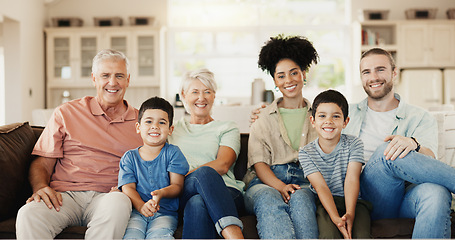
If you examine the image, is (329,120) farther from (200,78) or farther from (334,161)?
(200,78)

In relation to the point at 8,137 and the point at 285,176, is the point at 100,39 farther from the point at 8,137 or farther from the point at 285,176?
the point at 285,176

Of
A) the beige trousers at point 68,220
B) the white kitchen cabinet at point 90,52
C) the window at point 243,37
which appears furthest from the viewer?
the window at point 243,37

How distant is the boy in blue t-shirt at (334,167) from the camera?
170 centimetres

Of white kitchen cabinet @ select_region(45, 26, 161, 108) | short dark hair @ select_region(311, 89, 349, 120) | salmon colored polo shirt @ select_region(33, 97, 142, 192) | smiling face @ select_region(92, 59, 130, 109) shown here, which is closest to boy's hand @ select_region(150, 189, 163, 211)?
salmon colored polo shirt @ select_region(33, 97, 142, 192)

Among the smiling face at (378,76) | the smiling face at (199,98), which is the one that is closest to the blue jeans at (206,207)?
the smiling face at (199,98)

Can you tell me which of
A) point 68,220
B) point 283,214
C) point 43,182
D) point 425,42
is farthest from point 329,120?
point 425,42

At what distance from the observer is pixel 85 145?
201 cm

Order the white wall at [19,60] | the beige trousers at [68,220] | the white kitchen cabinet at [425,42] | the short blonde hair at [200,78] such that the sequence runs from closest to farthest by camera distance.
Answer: the beige trousers at [68,220]
the short blonde hair at [200,78]
the white wall at [19,60]
the white kitchen cabinet at [425,42]

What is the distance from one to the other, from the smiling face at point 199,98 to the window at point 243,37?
490cm

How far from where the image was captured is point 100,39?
683 cm

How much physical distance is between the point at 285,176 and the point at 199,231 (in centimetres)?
63

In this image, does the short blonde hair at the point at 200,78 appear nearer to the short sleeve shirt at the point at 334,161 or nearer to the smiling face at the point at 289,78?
the smiling face at the point at 289,78

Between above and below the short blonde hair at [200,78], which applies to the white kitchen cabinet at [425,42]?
above

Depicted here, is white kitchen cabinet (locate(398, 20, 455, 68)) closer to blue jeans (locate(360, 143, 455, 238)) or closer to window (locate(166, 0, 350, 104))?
window (locate(166, 0, 350, 104))
